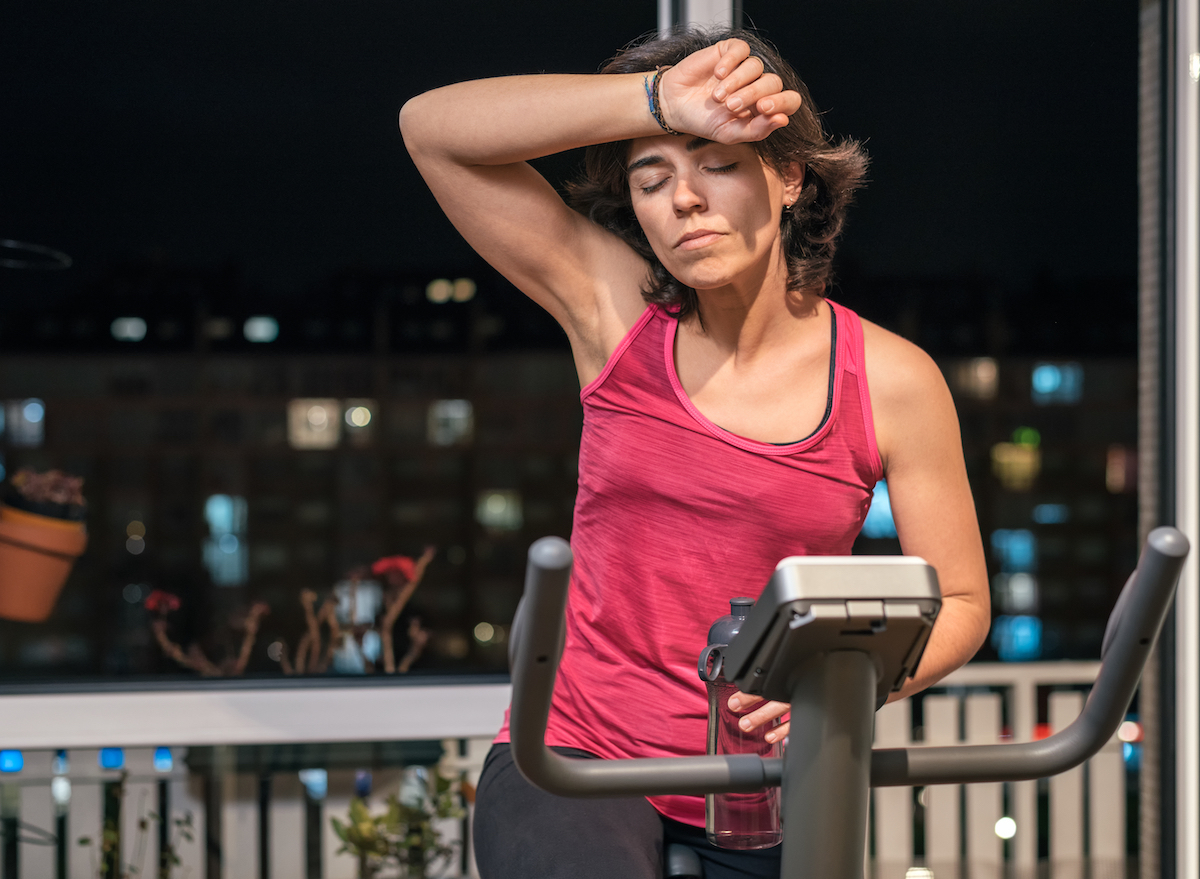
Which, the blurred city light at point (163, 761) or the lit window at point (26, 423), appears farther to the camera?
the lit window at point (26, 423)

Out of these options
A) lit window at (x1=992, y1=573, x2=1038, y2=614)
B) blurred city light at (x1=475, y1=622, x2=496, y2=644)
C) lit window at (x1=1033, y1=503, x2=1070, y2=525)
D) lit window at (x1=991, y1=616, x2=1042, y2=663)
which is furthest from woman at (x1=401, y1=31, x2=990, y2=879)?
lit window at (x1=1033, y1=503, x2=1070, y2=525)

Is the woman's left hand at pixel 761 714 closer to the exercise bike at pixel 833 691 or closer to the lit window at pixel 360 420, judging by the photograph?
the exercise bike at pixel 833 691

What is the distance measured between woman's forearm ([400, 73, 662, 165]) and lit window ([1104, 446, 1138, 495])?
185 centimetres

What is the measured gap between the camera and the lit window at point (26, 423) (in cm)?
280

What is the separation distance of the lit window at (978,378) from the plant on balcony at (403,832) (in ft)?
6.95

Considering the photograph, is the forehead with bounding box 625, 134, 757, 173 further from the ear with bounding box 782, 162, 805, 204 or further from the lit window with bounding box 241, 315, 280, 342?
the lit window with bounding box 241, 315, 280, 342

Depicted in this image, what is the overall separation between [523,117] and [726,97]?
0.25 metres

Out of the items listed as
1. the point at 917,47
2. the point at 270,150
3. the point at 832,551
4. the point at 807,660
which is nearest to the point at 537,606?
the point at 807,660

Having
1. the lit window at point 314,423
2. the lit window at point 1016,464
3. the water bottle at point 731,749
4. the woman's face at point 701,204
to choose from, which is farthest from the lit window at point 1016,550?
the woman's face at point 701,204

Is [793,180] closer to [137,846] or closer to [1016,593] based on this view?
[137,846]

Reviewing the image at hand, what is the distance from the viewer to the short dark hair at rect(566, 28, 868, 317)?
1146 millimetres

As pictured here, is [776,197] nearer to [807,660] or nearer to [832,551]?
[832,551]

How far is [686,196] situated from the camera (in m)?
1.04

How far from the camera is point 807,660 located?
25.3 inches
